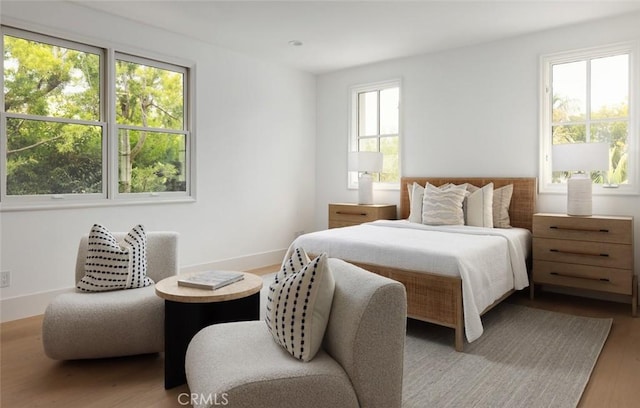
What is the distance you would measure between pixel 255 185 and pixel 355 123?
1.61 m

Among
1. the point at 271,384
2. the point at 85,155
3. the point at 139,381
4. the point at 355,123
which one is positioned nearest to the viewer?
the point at 271,384

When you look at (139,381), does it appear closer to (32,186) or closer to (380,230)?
(32,186)

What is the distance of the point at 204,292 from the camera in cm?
217

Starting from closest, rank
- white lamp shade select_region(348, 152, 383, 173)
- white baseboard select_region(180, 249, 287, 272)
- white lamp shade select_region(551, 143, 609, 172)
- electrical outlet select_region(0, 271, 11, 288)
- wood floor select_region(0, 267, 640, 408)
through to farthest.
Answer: wood floor select_region(0, 267, 640, 408)
electrical outlet select_region(0, 271, 11, 288)
white lamp shade select_region(551, 143, 609, 172)
white baseboard select_region(180, 249, 287, 272)
white lamp shade select_region(348, 152, 383, 173)

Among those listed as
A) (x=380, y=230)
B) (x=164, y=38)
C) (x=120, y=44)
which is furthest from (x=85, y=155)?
(x=380, y=230)

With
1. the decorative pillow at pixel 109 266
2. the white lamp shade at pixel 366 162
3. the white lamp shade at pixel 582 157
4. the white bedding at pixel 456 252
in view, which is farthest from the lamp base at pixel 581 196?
the decorative pillow at pixel 109 266

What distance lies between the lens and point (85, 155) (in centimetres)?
366

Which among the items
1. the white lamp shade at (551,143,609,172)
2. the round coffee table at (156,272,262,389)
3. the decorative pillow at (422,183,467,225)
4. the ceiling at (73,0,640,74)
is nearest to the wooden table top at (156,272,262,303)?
the round coffee table at (156,272,262,389)

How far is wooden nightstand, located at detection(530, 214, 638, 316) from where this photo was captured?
10.9 feet

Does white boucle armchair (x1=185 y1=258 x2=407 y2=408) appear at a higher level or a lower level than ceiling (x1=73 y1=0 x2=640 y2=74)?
lower

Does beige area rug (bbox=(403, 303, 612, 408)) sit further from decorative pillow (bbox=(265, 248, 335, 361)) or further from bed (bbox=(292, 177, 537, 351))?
decorative pillow (bbox=(265, 248, 335, 361))

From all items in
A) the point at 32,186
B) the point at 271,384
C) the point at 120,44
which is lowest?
the point at 271,384

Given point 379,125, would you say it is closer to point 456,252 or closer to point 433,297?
point 456,252

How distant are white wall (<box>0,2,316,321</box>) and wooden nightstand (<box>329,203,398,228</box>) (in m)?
0.76
